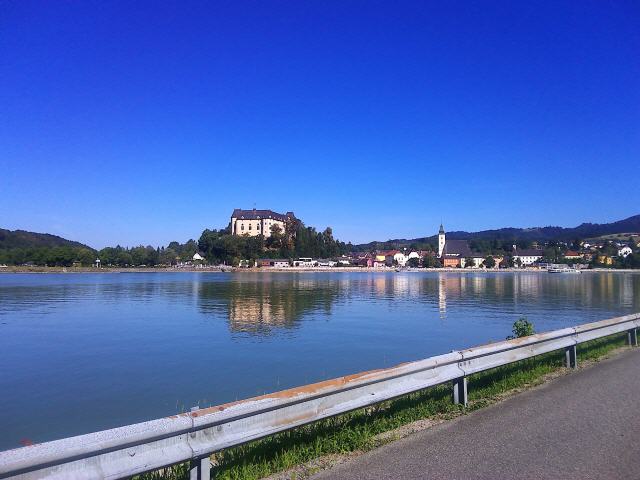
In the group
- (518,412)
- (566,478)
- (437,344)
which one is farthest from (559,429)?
(437,344)

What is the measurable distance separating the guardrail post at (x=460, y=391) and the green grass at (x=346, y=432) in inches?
6.1

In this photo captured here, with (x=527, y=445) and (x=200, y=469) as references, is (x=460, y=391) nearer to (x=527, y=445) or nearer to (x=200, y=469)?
(x=527, y=445)

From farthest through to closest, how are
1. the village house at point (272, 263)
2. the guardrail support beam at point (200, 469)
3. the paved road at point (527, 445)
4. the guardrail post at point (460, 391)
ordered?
the village house at point (272, 263)
the guardrail post at point (460, 391)
the paved road at point (527, 445)
the guardrail support beam at point (200, 469)

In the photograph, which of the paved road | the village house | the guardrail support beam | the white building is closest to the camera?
the guardrail support beam

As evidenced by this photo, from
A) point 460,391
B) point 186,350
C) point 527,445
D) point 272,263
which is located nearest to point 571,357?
point 460,391

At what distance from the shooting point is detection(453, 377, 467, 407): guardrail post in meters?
8.20

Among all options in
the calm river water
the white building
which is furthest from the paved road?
the white building

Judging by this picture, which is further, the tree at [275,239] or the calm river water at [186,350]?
the tree at [275,239]

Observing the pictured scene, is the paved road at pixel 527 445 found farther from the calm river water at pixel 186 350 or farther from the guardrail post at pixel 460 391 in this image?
the calm river water at pixel 186 350

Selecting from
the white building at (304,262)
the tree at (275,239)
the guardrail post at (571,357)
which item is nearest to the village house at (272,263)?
the white building at (304,262)

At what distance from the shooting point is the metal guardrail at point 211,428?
4.04 meters

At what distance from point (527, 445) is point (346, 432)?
2.36 meters

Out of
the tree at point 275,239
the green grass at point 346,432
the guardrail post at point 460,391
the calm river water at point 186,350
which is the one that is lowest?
the calm river water at point 186,350

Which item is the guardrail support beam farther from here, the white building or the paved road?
the white building
